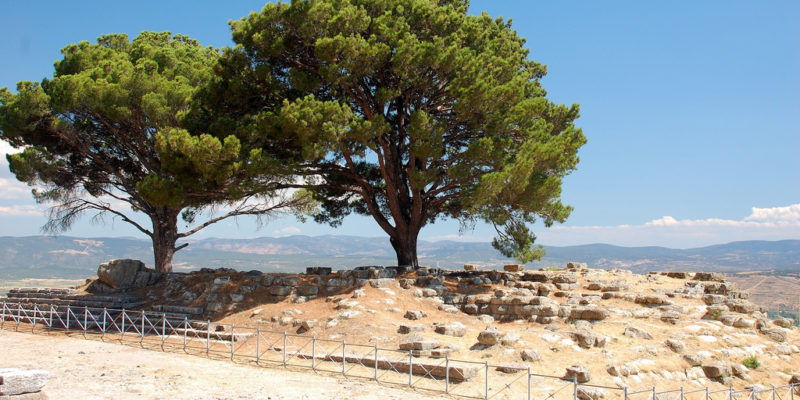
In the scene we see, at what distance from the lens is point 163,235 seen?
98.9 feet

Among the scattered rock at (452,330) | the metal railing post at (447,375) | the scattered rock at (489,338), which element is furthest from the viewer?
the scattered rock at (452,330)

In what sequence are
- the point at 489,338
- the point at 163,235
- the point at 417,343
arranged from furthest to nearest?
the point at 163,235
the point at 489,338
the point at 417,343

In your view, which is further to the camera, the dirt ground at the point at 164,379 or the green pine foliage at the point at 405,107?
the green pine foliage at the point at 405,107

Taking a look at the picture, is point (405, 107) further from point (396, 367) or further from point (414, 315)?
point (396, 367)

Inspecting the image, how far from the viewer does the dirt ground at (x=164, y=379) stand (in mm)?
11719

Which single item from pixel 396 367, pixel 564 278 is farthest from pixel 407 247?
pixel 396 367

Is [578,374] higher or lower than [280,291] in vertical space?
lower

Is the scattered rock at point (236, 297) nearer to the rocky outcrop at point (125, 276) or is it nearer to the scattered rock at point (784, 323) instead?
the rocky outcrop at point (125, 276)

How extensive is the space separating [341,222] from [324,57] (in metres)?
11.3

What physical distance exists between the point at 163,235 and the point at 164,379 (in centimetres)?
1892

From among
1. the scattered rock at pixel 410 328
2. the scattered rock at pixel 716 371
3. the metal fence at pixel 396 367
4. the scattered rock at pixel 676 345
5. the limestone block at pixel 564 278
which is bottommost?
the scattered rock at pixel 716 371

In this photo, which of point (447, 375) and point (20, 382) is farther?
point (447, 375)

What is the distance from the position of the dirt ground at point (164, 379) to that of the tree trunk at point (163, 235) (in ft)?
43.6

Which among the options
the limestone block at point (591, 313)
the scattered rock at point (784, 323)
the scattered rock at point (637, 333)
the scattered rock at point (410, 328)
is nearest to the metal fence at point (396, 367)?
the scattered rock at point (410, 328)
